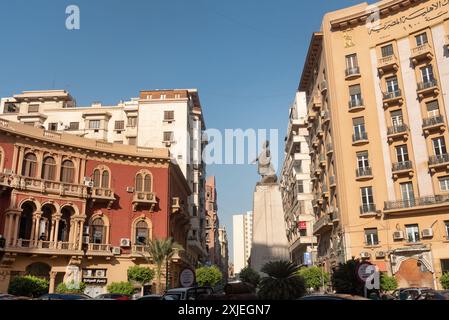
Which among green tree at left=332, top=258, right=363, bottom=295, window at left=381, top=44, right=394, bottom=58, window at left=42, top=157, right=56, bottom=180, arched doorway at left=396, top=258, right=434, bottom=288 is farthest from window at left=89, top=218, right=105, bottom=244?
window at left=381, top=44, right=394, bottom=58

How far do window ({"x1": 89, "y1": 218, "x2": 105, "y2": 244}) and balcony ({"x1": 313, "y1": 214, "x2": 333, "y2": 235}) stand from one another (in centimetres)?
2249

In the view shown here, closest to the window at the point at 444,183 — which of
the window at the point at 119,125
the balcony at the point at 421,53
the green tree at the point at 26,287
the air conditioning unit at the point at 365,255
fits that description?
the air conditioning unit at the point at 365,255

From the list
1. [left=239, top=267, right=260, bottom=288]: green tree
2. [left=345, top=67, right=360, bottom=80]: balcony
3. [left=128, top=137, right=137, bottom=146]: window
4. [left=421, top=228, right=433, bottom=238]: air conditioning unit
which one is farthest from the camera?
[left=128, top=137, right=137, bottom=146]: window

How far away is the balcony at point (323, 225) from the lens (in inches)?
1644

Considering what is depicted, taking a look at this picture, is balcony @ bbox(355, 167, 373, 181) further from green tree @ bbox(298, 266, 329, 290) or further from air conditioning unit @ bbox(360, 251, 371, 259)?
green tree @ bbox(298, 266, 329, 290)

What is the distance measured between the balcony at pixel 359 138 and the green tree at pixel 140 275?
22662mm

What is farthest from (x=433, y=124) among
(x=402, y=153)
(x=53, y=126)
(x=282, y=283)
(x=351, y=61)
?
(x=53, y=126)

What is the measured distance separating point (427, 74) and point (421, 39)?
11.8ft

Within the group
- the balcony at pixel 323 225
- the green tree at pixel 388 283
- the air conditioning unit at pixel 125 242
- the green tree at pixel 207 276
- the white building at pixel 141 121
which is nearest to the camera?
the green tree at pixel 388 283

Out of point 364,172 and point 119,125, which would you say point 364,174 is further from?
point 119,125

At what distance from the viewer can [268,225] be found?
2930cm

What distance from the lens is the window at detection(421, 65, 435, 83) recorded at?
3656cm

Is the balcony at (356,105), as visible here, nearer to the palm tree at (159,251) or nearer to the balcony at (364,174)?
the balcony at (364,174)
